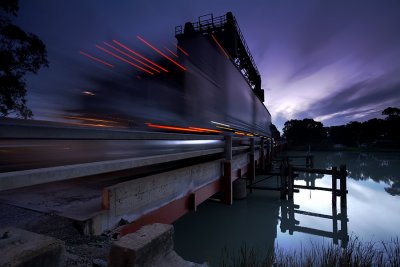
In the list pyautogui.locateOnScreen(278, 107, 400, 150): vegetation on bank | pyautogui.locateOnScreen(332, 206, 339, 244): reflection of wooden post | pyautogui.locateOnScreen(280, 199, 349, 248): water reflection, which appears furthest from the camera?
pyautogui.locateOnScreen(278, 107, 400, 150): vegetation on bank

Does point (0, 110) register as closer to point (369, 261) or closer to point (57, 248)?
point (57, 248)

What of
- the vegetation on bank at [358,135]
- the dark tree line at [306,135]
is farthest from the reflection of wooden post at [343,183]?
the dark tree line at [306,135]

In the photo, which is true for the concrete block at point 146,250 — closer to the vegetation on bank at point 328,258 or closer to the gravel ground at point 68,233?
the gravel ground at point 68,233

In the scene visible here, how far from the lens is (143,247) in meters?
1.71

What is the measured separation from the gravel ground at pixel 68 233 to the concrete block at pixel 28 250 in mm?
444

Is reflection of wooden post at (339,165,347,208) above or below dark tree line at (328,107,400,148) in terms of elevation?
below

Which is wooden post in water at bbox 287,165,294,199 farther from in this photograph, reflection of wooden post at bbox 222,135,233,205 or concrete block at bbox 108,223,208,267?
concrete block at bbox 108,223,208,267

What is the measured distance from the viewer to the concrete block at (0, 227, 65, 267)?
4.28 ft

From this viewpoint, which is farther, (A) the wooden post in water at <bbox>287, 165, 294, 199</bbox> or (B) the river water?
(A) the wooden post in water at <bbox>287, 165, 294, 199</bbox>

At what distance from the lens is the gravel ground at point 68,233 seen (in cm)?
197

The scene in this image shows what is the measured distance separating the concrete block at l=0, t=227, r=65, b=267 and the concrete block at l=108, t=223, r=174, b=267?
1.18ft

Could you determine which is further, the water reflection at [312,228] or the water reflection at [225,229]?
the water reflection at [312,228]

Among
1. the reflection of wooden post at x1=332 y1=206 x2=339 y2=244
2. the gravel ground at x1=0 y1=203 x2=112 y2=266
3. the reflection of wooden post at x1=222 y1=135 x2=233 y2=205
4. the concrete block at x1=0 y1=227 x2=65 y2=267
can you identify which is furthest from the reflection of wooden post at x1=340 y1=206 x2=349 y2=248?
the concrete block at x1=0 y1=227 x2=65 y2=267

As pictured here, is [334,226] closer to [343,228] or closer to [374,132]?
[343,228]
